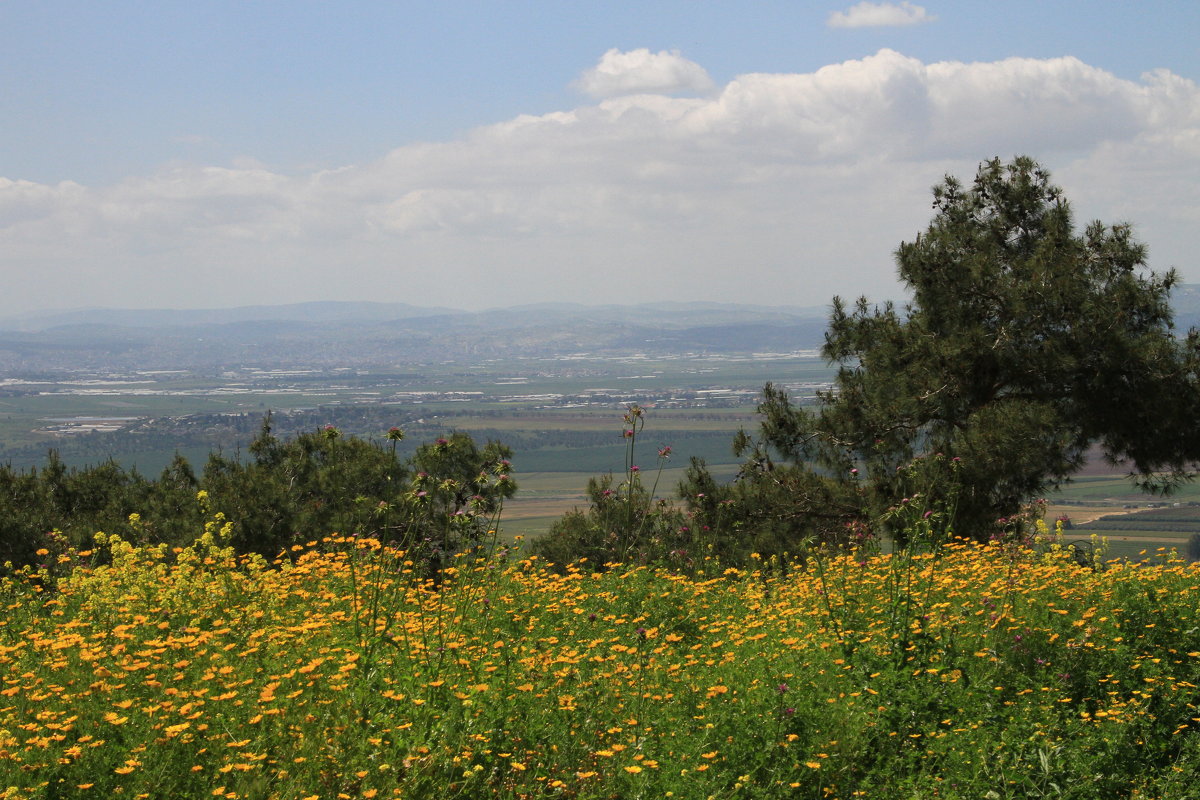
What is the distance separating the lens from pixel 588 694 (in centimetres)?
538

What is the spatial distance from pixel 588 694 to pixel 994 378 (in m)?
10.6

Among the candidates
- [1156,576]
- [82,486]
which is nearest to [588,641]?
[1156,576]

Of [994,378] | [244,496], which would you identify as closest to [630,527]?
[994,378]

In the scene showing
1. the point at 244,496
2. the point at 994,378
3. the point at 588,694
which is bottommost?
the point at 244,496

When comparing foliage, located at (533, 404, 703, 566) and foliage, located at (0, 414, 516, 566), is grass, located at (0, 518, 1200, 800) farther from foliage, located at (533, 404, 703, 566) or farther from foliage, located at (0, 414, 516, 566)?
foliage, located at (0, 414, 516, 566)

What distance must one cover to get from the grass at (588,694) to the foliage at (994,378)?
18.6 ft

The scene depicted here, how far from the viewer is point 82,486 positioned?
19.9m

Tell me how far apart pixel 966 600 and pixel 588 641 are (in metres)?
2.87

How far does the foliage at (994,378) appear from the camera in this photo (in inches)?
510

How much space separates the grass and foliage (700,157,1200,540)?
18.6 ft

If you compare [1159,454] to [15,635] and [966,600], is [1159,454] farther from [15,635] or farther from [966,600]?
[15,635]

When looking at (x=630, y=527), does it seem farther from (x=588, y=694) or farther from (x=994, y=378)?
(x=588, y=694)

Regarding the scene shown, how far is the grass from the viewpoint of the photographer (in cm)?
450

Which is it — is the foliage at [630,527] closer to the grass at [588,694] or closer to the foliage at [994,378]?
the grass at [588,694]
